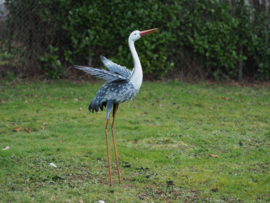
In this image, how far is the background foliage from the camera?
35.2 feet

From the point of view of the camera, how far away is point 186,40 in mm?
11797

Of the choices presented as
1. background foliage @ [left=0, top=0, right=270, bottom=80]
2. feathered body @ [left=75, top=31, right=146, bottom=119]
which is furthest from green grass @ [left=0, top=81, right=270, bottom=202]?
background foliage @ [left=0, top=0, right=270, bottom=80]

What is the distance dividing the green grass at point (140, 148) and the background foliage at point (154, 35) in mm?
→ 1747

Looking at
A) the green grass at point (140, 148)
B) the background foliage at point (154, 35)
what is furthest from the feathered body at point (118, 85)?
the background foliage at point (154, 35)

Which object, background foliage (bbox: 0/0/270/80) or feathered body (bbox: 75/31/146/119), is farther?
background foliage (bbox: 0/0/270/80)

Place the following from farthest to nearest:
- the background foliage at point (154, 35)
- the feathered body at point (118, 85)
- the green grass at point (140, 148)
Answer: the background foliage at point (154, 35) → the green grass at point (140, 148) → the feathered body at point (118, 85)

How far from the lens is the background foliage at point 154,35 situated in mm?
10734

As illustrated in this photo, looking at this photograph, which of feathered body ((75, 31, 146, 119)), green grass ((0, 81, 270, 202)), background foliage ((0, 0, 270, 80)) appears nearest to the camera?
feathered body ((75, 31, 146, 119))

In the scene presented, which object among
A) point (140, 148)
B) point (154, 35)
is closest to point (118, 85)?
point (140, 148)

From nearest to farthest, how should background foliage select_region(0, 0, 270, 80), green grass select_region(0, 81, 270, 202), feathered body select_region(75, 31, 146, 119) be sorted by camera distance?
feathered body select_region(75, 31, 146, 119)
green grass select_region(0, 81, 270, 202)
background foliage select_region(0, 0, 270, 80)

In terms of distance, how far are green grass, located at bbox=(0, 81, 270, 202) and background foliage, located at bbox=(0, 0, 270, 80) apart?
175 cm

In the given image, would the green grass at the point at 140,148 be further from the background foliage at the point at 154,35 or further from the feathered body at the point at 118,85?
the background foliage at the point at 154,35

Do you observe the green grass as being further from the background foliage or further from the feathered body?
the background foliage

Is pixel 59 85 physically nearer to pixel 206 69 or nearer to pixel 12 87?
pixel 12 87
